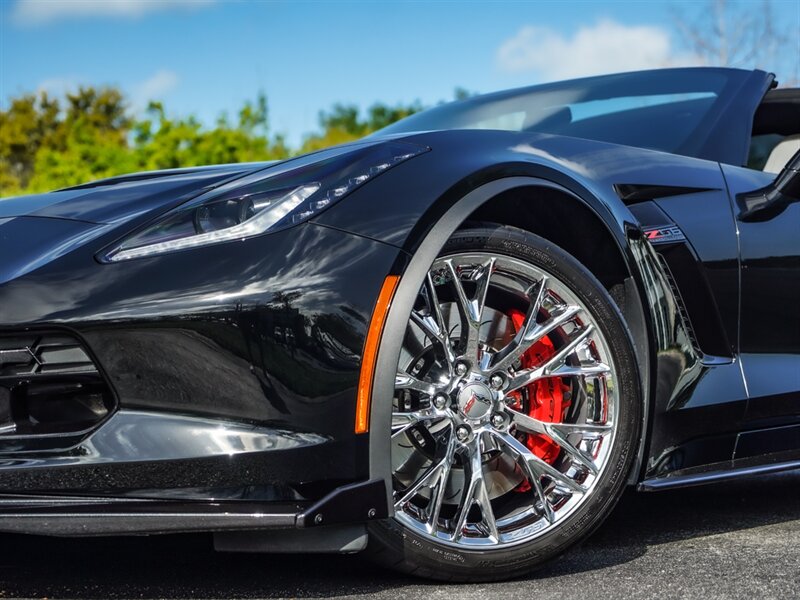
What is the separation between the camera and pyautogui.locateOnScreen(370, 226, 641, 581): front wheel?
2479 millimetres

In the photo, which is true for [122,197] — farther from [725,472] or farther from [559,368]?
[725,472]

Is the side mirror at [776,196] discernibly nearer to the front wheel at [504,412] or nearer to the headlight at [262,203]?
the front wheel at [504,412]

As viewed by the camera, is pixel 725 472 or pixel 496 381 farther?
pixel 725 472

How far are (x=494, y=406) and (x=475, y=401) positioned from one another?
0.06 metres

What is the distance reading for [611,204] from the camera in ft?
9.23

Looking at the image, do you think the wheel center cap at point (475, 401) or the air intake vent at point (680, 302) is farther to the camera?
the air intake vent at point (680, 302)

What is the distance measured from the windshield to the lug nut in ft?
4.13

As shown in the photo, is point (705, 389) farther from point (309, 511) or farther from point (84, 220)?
point (84, 220)

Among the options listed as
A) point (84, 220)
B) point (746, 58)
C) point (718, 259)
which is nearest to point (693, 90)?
point (718, 259)

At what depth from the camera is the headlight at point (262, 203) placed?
2.30 m

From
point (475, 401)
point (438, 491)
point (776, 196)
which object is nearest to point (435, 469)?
point (438, 491)

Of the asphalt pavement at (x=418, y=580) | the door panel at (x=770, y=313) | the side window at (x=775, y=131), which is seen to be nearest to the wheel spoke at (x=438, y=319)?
the asphalt pavement at (x=418, y=580)

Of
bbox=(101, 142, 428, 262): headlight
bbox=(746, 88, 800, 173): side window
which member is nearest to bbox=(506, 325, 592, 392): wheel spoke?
bbox=(101, 142, 428, 262): headlight

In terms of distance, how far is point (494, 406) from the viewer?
8.36 feet
